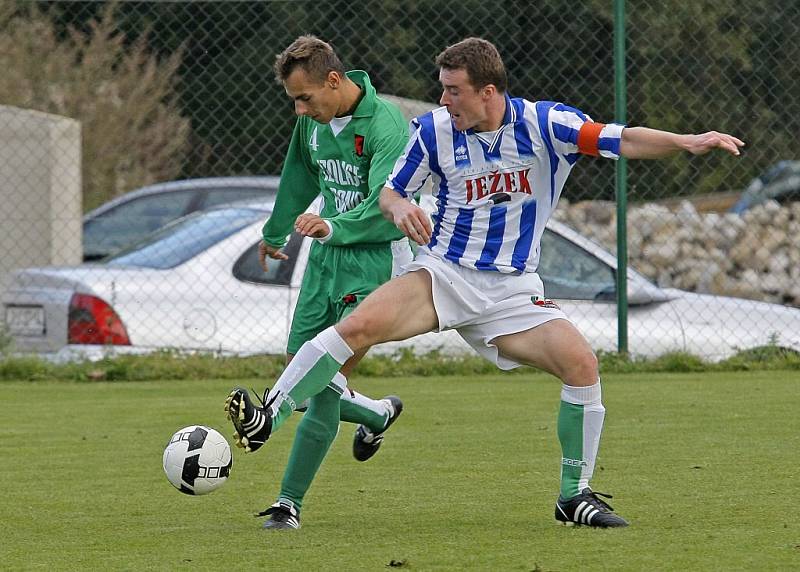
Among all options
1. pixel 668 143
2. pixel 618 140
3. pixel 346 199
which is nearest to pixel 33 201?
pixel 346 199

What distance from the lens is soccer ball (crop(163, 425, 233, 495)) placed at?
16.5ft

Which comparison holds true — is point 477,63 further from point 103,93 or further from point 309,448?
point 103,93

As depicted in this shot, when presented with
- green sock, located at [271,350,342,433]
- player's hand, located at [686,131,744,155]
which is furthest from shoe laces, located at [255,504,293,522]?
player's hand, located at [686,131,744,155]

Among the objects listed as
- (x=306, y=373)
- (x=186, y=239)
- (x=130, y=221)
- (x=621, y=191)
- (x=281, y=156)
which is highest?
(x=306, y=373)

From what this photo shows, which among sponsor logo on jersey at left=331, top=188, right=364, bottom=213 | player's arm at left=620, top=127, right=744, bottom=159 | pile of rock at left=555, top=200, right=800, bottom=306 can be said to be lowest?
pile of rock at left=555, top=200, right=800, bottom=306

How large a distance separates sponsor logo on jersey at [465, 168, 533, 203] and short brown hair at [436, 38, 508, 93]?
0.99 ft

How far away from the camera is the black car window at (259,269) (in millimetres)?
9578

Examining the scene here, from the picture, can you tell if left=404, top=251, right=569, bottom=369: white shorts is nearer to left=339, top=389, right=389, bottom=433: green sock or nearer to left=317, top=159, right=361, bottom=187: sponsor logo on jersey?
left=317, top=159, right=361, bottom=187: sponsor logo on jersey

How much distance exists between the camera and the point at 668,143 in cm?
Result: 493

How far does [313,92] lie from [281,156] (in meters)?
10.0

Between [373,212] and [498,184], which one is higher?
[498,184]

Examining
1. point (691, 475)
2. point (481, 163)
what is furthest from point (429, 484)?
point (481, 163)

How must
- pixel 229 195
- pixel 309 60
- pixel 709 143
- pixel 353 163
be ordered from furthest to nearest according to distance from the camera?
pixel 229 195 → pixel 353 163 → pixel 309 60 → pixel 709 143

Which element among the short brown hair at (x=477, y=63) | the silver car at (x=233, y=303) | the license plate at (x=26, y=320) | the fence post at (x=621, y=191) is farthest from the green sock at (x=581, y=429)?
the fence post at (x=621, y=191)
